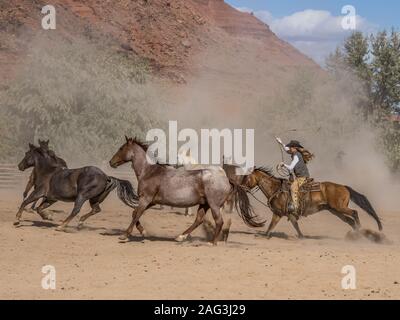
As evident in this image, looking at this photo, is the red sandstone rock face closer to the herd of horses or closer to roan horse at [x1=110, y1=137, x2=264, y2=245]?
the herd of horses

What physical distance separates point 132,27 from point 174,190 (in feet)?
234

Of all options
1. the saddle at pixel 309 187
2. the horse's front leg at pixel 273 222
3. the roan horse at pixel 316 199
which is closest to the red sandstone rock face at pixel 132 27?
the roan horse at pixel 316 199

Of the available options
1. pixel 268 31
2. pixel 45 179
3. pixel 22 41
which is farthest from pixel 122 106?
pixel 268 31

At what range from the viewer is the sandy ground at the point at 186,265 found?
846cm

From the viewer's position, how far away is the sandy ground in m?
8.46

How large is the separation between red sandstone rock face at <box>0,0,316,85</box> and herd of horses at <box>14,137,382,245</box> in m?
49.4

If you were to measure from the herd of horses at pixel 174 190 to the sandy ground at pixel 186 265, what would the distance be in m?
0.53

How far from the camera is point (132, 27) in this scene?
3204 inches

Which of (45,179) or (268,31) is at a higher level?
(268,31)

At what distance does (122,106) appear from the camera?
112ft

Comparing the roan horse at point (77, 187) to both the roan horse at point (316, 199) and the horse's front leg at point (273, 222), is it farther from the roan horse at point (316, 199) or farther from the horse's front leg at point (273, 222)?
the horse's front leg at point (273, 222)
